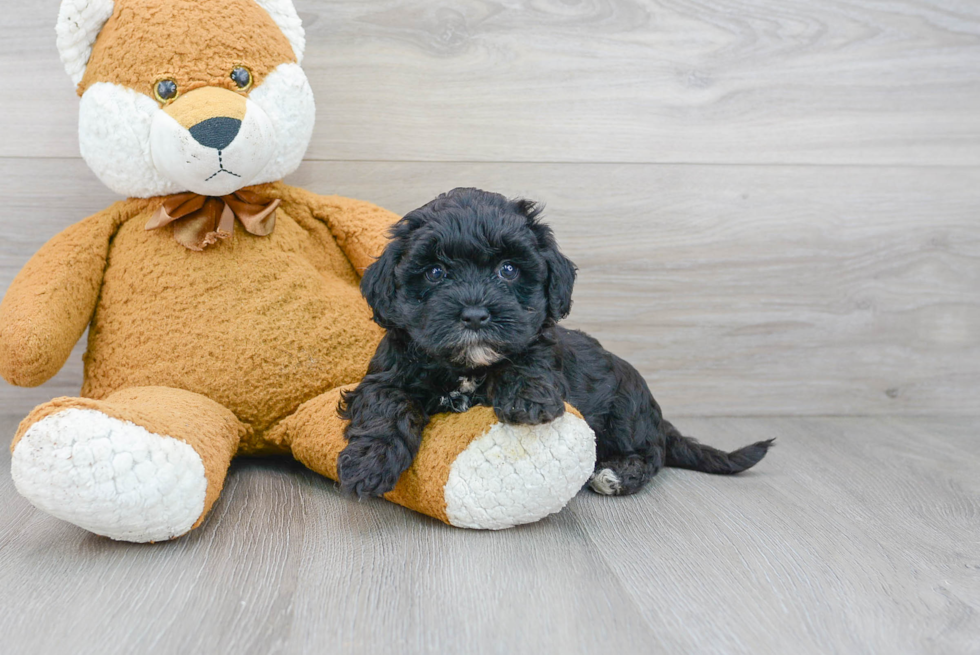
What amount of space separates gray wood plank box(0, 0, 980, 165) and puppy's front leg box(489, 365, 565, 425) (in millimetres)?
958

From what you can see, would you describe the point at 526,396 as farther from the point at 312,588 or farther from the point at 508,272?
the point at 312,588

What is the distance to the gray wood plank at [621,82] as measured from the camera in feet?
6.79

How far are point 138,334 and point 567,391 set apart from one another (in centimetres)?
92

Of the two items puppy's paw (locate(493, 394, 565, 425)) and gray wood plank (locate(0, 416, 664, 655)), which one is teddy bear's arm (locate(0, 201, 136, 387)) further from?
puppy's paw (locate(493, 394, 565, 425))

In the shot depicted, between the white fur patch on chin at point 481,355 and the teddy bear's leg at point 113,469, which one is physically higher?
the white fur patch on chin at point 481,355

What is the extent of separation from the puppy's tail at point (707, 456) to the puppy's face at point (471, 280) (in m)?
0.61

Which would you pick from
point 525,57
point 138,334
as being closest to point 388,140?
point 525,57

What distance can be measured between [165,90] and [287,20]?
348mm

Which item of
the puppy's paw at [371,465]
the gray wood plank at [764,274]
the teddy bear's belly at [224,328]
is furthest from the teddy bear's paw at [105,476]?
the gray wood plank at [764,274]

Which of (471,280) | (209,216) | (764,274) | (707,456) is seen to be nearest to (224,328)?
(209,216)

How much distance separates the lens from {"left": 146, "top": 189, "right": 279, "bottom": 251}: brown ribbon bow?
5.49 ft

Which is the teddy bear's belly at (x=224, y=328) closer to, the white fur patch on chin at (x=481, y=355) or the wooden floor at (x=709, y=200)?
the wooden floor at (x=709, y=200)

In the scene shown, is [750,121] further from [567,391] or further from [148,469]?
[148,469]

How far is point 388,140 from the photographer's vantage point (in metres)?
2.13
